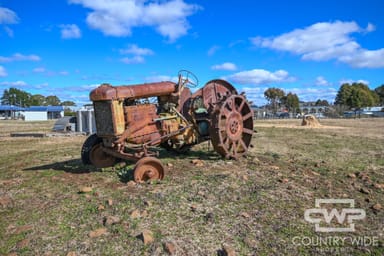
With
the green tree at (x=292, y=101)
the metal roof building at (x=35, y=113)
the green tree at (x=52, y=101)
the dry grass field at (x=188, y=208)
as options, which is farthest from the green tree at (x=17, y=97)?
the dry grass field at (x=188, y=208)

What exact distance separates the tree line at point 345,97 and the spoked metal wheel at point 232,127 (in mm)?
58662

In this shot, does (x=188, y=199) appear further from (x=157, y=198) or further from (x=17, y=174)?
(x=17, y=174)

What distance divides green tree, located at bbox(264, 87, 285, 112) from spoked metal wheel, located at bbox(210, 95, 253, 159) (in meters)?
77.9

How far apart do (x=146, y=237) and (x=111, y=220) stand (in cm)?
77

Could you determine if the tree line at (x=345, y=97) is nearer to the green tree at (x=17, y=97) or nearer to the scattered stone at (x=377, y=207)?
the scattered stone at (x=377, y=207)

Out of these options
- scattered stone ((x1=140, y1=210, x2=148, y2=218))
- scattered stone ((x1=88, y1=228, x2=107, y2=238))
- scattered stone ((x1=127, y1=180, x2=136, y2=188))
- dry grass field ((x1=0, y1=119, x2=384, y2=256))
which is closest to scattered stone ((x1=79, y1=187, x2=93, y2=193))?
dry grass field ((x1=0, y1=119, x2=384, y2=256))

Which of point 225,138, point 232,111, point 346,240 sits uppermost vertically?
point 232,111

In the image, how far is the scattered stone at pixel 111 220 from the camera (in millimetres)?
4422

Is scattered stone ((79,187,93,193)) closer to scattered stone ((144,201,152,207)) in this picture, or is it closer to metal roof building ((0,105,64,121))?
scattered stone ((144,201,152,207))

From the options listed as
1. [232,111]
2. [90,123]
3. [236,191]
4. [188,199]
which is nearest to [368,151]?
[232,111]

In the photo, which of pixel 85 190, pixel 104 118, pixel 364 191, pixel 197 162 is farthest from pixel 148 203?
pixel 364 191

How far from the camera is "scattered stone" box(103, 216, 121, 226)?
4422 millimetres

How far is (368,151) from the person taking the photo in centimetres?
1077

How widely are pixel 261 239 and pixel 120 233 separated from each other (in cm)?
184
